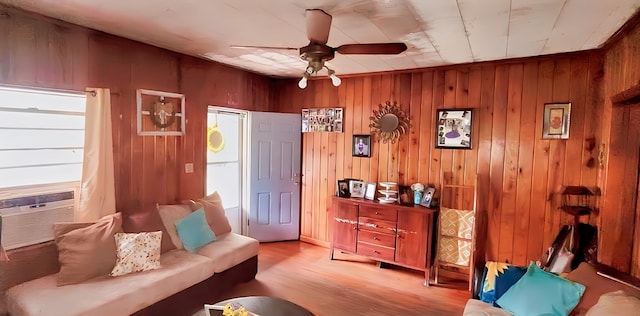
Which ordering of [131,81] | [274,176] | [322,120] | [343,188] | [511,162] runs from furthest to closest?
[274,176], [322,120], [343,188], [511,162], [131,81]

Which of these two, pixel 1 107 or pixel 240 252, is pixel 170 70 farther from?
pixel 240 252

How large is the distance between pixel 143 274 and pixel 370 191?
8.34 ft

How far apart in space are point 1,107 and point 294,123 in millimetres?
3045

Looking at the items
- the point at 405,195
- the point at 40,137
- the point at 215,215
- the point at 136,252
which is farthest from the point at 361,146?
the point at 40,137

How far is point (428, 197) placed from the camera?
3680 millimetres

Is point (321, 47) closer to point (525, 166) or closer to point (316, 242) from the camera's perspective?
point (525, 166)

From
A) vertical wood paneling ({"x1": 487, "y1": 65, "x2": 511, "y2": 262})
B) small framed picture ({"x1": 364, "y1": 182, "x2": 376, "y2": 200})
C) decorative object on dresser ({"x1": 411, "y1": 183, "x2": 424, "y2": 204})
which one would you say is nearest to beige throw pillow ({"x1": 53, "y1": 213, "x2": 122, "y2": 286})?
small framed picture ({"x1": 364, "y1": 182, "x2": 376, "y2": 200})

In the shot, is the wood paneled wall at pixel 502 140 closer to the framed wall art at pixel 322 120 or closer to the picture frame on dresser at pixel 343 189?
the framed wall art at pixel 322 120

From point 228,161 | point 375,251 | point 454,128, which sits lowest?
point 375,251

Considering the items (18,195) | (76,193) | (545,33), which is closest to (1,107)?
(18,195)

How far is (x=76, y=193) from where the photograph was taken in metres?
2.79

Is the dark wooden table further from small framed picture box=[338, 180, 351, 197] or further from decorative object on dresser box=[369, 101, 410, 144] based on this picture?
decorative object on dresser box=[369, 101, 410, 144]

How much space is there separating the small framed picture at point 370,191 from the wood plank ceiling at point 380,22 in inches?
62.9

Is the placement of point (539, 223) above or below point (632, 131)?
below
